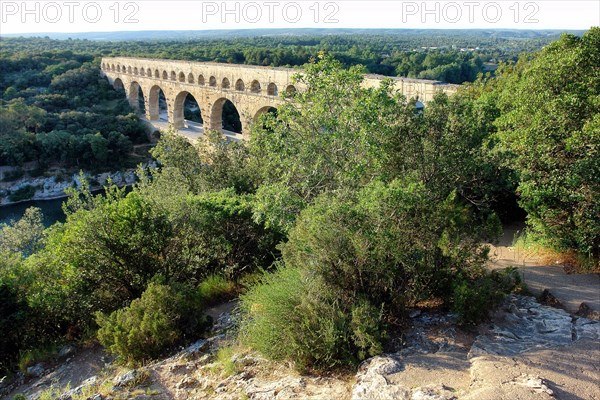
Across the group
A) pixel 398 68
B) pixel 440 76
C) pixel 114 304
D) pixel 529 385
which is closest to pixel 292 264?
pixel 529 385

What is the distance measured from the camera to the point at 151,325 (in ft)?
20.7

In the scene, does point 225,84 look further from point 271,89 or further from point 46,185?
point 46,185

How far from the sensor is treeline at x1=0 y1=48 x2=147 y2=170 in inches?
1212

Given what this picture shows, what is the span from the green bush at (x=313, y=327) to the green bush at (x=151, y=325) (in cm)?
146

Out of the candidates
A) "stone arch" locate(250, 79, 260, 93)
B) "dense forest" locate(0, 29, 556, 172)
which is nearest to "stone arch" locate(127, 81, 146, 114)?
"dense forest" locate(0, 29, 556, 172)

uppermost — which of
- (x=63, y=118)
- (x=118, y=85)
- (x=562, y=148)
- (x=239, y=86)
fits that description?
(x=118, y=85)

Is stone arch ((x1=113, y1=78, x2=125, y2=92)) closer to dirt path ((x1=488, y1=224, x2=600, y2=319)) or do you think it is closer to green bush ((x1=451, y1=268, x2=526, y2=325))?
dirt path ((x1=488, y1=224, x2=600, y2=319))

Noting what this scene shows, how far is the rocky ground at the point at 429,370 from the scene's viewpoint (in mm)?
4406

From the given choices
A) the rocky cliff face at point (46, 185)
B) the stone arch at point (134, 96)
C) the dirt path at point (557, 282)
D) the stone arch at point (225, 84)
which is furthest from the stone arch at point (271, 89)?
the stone arch at point (134, 96)

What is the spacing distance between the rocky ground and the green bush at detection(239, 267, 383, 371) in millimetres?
188

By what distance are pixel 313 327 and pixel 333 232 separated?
3.25 feet

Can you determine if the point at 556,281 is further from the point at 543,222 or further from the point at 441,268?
the point at 441,268

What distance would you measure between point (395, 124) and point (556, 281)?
10.4 feet

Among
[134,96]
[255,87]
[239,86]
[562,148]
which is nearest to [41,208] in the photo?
[239,86]
